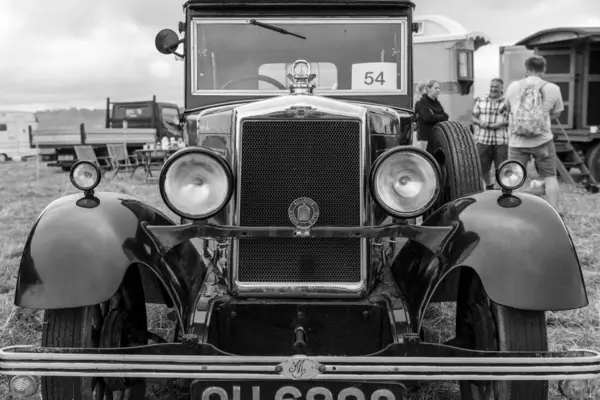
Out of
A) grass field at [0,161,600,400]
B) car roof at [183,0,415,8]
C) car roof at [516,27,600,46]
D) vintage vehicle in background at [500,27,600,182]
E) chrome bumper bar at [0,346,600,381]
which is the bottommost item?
grass field at [0,161,600,400]

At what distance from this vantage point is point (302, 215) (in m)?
2.55

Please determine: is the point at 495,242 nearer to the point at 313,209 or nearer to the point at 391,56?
the point at 313,209

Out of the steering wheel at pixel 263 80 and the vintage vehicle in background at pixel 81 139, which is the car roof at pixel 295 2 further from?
the vintage vehicle in background at pixel 81 139

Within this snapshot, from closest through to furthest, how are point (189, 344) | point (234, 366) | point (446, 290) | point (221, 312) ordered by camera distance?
point (234, 366) → point (189, 344) → point (221, 312) → point (446, 290)

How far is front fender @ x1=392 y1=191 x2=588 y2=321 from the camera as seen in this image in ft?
7.98

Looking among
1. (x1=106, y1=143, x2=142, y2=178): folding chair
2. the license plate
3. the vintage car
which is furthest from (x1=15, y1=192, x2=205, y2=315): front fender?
(x1=106, y1=143, x2=142, y2=178): folding chair

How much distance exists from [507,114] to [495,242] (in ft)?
20.7

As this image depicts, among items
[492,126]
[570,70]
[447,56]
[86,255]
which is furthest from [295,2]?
[570,70]

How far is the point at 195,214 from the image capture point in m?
2.56

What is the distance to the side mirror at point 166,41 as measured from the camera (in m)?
3.83

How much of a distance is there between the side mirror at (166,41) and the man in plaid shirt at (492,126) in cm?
552

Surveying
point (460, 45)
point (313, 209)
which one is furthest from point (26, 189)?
point (313, 209)

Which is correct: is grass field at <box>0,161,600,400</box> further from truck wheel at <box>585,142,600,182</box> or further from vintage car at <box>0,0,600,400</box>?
truck wheel at <box>585,142,600,182</box>

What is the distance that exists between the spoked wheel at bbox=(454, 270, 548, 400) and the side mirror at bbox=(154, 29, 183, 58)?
221 centimetres
